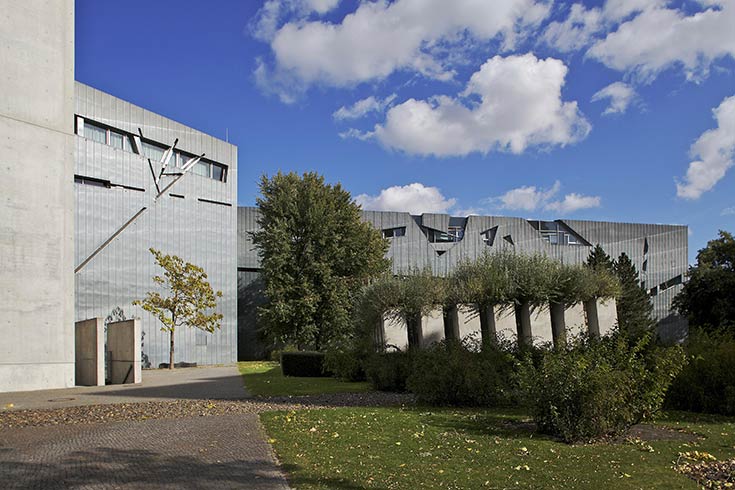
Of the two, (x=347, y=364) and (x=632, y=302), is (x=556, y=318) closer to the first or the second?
(x=347, y=364)

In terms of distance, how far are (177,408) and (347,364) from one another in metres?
8.15

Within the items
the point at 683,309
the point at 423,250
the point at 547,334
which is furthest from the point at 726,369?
the point at 423,250

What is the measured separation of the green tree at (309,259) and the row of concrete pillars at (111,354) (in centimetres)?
1377

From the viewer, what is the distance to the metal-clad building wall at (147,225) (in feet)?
106

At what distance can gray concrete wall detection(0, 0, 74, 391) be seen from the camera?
18234 mm

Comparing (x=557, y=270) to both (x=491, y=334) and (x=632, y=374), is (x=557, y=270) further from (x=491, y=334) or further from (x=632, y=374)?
(x=632, y=374)

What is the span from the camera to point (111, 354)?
2344 cm

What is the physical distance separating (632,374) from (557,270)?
10511 millimetres

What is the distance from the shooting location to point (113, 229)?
110 feet

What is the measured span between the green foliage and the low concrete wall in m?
29.1

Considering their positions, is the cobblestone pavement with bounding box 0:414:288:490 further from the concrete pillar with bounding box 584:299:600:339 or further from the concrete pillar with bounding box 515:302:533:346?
the concrete pillar with bounding box 584:299:600:339

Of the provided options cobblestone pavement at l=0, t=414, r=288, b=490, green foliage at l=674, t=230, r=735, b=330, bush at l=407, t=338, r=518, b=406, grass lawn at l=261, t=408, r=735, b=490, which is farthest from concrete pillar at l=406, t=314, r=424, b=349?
green foliage at l=674, t=230, r=735, b=330

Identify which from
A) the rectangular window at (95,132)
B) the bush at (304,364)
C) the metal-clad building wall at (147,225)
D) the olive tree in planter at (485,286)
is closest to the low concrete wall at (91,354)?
the bush at (304,364)

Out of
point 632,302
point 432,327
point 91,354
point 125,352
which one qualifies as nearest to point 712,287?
point 632,302
